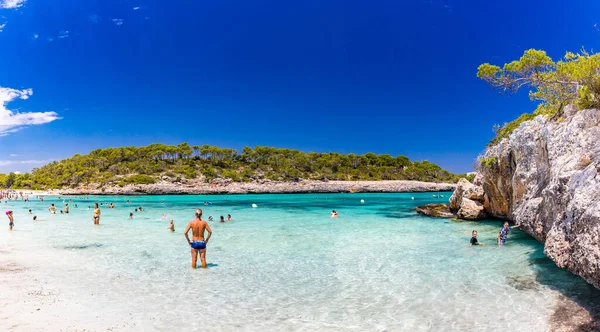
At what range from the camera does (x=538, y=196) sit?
13.9 meters

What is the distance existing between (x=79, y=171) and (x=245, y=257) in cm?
10248

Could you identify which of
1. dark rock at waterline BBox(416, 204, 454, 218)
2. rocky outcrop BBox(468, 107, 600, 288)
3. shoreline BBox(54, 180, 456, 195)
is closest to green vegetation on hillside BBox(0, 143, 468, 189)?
shoreline BBox(54, 180, 456, 195)

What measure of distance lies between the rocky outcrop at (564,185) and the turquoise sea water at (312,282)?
1.33m

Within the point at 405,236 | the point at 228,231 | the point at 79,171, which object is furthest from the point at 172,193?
the point at 405,236

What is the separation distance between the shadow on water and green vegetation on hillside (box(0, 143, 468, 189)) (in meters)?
94.5

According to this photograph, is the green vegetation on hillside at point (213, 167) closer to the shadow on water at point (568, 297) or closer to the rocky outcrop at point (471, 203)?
the rocky outcrop at point (471, 203)

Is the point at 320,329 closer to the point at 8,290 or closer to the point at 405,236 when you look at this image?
the point at 8,290

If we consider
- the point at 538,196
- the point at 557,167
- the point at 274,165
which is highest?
the point at 274,165

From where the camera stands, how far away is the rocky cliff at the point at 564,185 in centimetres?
805

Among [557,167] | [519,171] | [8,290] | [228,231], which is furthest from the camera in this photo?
[228,231]

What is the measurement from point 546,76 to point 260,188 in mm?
84875

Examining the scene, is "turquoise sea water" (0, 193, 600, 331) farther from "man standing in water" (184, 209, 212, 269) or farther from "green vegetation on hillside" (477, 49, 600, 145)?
"green vegetation on hillside" (477, 49, 600, 145)

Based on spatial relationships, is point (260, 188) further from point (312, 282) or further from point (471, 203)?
point (312, 282)

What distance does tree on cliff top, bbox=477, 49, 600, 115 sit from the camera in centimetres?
1369
